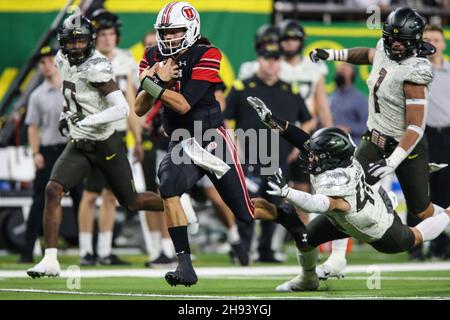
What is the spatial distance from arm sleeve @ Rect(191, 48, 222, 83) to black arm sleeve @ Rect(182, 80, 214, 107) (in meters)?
0.03

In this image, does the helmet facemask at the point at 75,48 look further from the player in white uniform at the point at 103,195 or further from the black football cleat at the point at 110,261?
the black football cleat at the point at 110,261

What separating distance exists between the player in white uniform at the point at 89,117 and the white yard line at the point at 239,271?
2.46 feet

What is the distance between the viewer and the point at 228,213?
33.1ft

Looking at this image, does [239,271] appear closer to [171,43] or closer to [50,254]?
[50,254]

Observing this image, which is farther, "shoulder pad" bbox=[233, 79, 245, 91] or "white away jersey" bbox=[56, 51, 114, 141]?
"shoulder pad" bbox=[233, 79, 245, 91]

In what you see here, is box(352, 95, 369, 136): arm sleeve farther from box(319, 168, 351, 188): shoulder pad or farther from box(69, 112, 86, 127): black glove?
box(319, 168, 351, 188): shoulder pad

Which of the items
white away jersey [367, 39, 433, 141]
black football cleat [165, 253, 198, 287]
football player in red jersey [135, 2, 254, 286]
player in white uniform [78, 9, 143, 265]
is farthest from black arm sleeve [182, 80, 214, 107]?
player in white uniform [78, 9, 143, 265]

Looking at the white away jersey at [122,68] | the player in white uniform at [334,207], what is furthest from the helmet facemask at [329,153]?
the white away jersey at [122,68]

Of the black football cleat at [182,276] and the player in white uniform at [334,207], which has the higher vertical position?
the player in white uniform at [334,207]

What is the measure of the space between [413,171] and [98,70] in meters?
2.36

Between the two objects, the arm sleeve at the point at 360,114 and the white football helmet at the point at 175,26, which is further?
the arm sleeve at the point at 360,114

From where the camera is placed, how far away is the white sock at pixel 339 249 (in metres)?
7.96

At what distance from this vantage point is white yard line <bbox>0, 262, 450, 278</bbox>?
342 inches
